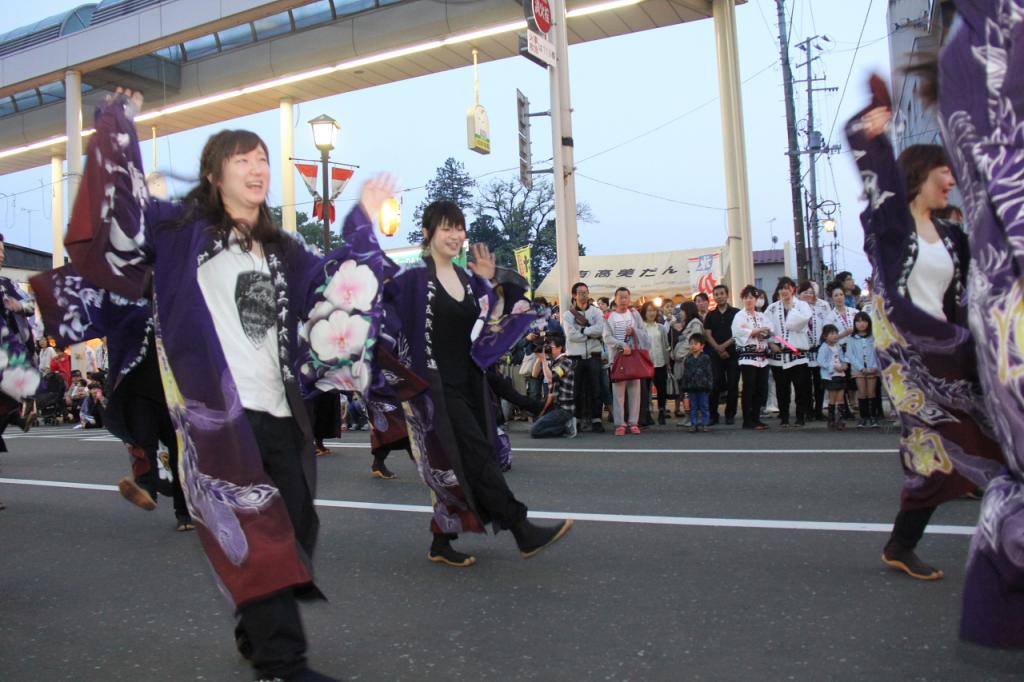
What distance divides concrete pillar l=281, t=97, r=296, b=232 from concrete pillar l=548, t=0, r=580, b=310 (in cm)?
856

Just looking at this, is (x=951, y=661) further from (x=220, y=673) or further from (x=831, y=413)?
(x=831, y=413)

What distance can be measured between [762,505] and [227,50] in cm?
1769

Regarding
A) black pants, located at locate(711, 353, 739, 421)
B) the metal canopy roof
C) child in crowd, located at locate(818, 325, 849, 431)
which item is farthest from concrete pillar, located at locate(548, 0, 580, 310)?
child in crowd, located at locate(818, 325, 849, 431)

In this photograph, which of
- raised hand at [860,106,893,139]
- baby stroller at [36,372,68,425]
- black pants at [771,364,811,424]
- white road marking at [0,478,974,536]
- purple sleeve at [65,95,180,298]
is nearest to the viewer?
purple sleeve at [65,95,180,298]

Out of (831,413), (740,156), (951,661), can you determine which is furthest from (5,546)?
(740,156)

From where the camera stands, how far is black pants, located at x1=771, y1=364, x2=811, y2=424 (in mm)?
10086

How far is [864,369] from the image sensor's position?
31.6 ft

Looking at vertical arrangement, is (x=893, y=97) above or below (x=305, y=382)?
above

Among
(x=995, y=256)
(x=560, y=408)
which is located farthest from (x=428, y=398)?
(x=560, y=408)

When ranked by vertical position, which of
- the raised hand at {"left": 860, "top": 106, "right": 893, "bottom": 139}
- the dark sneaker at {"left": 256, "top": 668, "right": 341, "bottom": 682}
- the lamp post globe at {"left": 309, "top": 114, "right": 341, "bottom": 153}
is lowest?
the dark sneaker at {"left": 256, "top": 668, "right": 341, "bottom": 682}

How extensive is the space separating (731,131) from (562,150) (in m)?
3.46

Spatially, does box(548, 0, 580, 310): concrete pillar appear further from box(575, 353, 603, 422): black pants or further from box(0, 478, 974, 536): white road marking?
box(0, 478, 974, 536): white road marking

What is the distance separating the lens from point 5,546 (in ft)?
18.0

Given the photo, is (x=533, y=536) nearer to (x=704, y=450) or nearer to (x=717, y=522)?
(x=717, y=522)
